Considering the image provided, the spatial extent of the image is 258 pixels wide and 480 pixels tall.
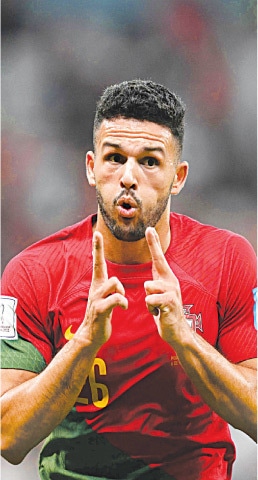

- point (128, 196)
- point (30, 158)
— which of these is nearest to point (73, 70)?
point (30, 158)

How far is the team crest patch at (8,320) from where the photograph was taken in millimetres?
1154

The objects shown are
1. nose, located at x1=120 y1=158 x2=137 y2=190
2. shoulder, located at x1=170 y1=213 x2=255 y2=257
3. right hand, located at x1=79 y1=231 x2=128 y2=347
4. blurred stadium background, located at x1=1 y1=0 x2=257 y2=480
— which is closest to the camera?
right hand, located at x1=79 y1=231 x2=128 y2=347

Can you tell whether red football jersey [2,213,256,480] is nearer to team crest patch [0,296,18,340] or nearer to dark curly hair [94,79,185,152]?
team crest patch [0,296,18,340]

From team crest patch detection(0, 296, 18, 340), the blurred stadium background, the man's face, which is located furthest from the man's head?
the blurred stadium background

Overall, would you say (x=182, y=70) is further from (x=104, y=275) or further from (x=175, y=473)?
(x=175, y=473)

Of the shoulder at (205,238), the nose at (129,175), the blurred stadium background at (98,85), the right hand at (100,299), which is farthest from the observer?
the blurred stadium background at (98,85)

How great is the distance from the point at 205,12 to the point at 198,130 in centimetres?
35

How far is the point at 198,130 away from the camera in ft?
5.15

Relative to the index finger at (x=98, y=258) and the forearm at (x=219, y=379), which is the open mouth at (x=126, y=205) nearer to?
the index finger at (x=98, y=258)

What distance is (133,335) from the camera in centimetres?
117

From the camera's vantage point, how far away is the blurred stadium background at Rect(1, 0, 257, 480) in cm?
158

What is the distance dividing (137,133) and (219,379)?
0.44 meters

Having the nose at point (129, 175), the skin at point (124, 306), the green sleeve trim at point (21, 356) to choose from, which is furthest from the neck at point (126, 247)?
the green sleeve trim at point (21, 356)

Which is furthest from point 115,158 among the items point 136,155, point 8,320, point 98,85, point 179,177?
point 98,85
